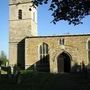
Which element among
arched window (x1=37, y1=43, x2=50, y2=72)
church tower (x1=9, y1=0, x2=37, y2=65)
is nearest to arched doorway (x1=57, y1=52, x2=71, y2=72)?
arched window (x1=37, y1=43, x2=50, y2=72)

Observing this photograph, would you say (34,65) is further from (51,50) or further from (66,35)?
(66,35)

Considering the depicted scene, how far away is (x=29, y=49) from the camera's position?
45312 millimetres

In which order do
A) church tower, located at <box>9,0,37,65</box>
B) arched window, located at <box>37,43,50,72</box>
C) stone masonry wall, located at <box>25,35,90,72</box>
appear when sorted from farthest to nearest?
church tower, located at <box>9,0,37,65</box> → arched window, located at <box>37,43,50,72</box> → stone masonry wall, located at <box>25,35,90,72</box>

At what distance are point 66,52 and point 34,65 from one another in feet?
16.4

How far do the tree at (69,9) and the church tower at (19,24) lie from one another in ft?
95.9

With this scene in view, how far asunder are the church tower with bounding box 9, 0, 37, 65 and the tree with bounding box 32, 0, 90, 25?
29.2m

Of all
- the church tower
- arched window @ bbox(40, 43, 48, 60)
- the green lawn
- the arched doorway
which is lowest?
the green lawn

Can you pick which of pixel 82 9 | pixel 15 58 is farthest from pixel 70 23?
pixel 15 58

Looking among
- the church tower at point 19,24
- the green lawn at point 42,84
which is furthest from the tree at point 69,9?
the church tower at point 19,24

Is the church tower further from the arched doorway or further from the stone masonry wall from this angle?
the arched doorway

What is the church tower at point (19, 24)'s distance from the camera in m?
48.0

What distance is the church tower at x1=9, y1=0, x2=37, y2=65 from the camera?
1890 inches

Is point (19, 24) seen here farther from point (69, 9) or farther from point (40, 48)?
point (69, 9)

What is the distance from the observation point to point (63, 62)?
144 feet
